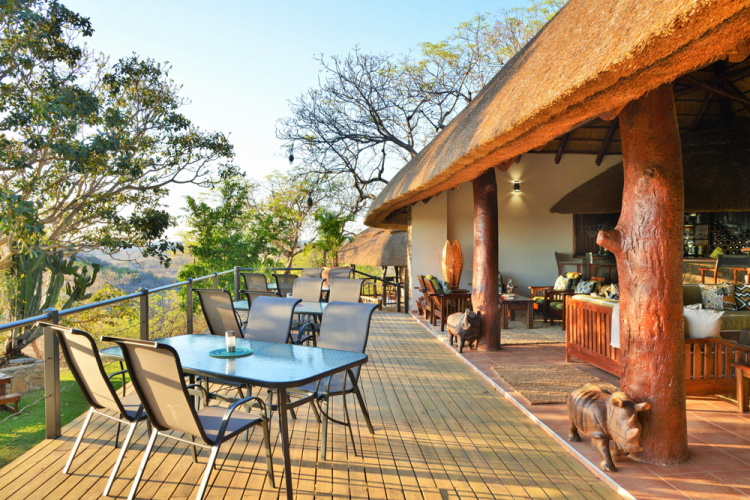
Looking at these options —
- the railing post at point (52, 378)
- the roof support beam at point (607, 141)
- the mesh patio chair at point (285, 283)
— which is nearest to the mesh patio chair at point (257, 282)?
the mesh patio chair at point (285, 283)

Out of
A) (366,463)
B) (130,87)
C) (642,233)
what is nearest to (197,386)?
(366,463)

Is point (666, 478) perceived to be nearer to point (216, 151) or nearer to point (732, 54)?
point (732, 54)

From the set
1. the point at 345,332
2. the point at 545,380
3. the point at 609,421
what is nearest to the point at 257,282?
the point at 345,332

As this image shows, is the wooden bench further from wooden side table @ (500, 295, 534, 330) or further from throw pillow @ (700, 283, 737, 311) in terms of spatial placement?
throw pillow @ (700, 283, 737, 311)

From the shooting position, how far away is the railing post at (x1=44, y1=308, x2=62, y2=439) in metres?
3.33

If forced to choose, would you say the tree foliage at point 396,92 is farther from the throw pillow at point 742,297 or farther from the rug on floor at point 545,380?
the rug on floor at point 545,380

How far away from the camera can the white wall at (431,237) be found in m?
10.2

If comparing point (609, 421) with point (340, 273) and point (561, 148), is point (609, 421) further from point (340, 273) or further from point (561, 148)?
point (561, 148)

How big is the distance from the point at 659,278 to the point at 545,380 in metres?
2.21

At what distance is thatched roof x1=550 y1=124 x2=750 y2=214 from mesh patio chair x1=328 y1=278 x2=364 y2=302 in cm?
636

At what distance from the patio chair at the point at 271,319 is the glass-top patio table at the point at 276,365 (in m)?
0.34

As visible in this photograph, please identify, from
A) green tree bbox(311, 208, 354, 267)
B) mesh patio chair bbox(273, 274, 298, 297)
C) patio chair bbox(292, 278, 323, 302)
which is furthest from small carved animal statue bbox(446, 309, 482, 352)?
green tree bbox(311, 208, 354, 267)

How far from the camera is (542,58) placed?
13.3 ft

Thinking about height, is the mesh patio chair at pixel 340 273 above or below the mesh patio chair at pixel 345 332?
above
